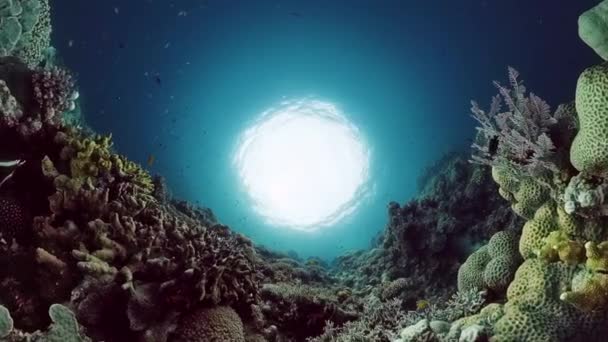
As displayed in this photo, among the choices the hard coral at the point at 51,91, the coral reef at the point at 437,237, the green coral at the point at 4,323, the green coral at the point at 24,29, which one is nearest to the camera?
the green coral at the point at 4,323

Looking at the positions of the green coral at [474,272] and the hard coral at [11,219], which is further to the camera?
the green coral at [474,272]

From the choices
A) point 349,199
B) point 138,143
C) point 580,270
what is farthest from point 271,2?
point 349,199

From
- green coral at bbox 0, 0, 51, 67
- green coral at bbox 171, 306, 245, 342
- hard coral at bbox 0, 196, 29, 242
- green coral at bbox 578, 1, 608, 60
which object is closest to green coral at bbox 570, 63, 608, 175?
green coral at bbox 578, 1, 608, 60

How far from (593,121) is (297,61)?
21.2 m

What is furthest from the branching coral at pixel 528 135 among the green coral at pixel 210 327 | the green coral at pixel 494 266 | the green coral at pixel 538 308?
the green coral at pixel 210 327

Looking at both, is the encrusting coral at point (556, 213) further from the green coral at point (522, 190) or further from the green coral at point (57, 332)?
the green coral at point (57, 332)

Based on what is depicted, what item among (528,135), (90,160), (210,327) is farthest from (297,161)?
(210,327)

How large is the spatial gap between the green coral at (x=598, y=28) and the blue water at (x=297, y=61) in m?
16.9

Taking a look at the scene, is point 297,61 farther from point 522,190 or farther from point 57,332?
point 57,332

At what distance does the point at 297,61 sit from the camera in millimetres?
24406

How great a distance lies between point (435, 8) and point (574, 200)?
20.0 m

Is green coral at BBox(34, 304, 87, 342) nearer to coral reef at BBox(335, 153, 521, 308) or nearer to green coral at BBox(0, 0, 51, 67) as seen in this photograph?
green coral at BBox(0, 0, 51, 67)

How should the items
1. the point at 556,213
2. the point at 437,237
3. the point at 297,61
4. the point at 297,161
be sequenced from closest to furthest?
the point at 556,213, the point at 437,237, the point at 297,61, the point at 297,161

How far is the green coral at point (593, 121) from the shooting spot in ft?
13.4
